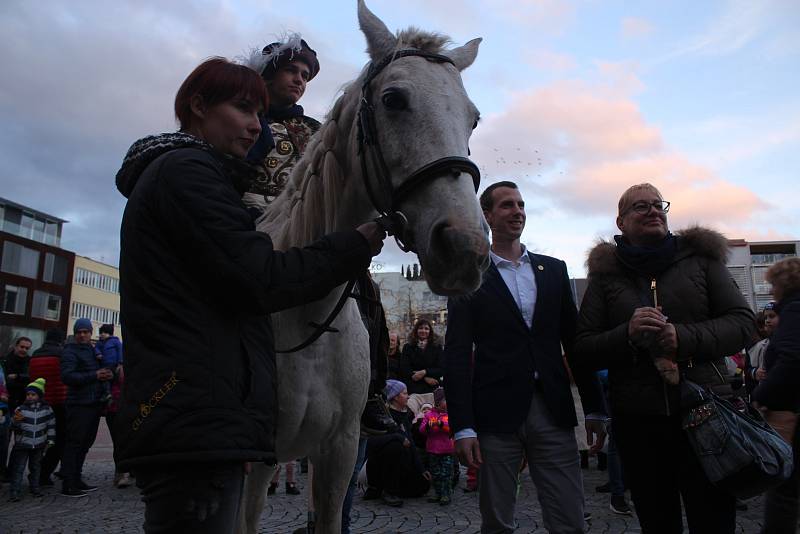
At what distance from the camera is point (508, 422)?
3.25m

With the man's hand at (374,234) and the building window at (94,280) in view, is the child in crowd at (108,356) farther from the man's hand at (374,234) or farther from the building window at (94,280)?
the building window at (94,280)

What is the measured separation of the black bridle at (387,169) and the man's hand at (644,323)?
1449mm

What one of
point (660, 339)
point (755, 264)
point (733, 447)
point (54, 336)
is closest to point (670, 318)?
point (660, 339)

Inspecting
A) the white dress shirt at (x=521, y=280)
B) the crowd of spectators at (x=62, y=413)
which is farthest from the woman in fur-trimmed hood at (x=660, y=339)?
the crowd of spectators at (x=62, y=413)

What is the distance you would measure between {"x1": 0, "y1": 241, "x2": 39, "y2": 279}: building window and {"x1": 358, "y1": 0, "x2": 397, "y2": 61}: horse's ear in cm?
5973

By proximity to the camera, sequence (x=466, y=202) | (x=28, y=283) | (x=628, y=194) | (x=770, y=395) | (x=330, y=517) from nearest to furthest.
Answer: (x=466, y=202) < (x=330, y=517) < (x=628, y=194) < (x=770, y=395) < (x=28, y=283)

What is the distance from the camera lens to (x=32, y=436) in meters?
8.26

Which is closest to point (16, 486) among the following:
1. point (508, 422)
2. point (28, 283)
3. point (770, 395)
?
point (508, 422)

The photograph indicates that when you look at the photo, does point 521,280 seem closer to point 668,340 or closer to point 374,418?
point 668,340

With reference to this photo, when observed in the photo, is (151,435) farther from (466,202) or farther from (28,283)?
(28,283)

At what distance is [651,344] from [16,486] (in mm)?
8593

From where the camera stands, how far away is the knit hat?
3582 mm

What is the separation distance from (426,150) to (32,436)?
→ 857 cm

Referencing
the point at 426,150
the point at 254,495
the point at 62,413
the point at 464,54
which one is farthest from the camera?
the point at 62,413
